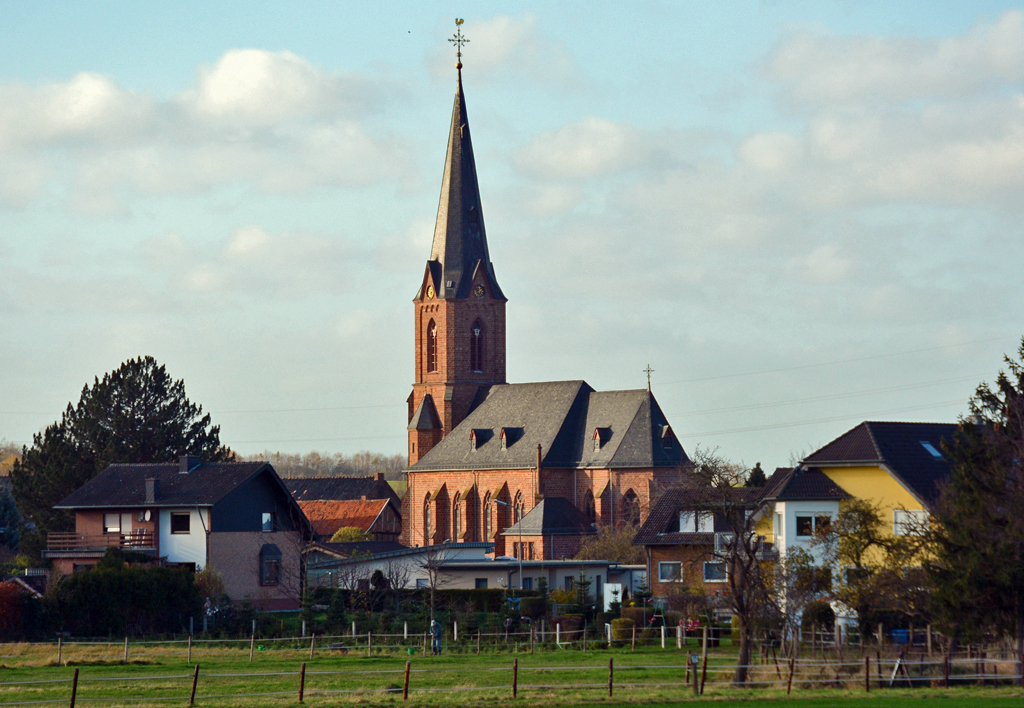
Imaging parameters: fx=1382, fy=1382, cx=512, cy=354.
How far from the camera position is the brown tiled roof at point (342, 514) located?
96.9 metres

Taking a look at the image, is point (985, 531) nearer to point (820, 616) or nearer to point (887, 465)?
point (820, 616)

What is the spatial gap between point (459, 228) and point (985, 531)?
6690 cm

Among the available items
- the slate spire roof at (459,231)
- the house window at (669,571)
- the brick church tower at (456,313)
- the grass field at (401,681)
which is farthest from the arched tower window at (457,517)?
the grass field at (401,681)

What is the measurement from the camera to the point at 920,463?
4491 cm

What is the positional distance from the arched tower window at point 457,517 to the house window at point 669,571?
1495 inches

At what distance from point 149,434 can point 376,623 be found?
124 ft

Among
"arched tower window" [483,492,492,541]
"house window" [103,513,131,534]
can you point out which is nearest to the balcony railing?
"house window" [103,513,131,534]

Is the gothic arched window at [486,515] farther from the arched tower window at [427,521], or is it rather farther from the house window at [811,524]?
the house window at [811,524]

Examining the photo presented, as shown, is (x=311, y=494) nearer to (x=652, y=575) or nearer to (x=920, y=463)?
(x=652, y=575)

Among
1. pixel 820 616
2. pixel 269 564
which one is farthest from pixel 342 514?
pixel 820 616

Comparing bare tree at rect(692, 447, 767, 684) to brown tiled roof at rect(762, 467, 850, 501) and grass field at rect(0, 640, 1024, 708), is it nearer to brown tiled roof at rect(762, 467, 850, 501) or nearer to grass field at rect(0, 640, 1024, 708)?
grass field at rect(0, 640, 1024, 708)

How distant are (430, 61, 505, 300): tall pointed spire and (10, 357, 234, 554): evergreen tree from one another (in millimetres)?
21708

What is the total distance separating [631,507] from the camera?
8350 centimetres

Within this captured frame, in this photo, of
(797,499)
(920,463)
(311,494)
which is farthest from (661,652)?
(311,494)
